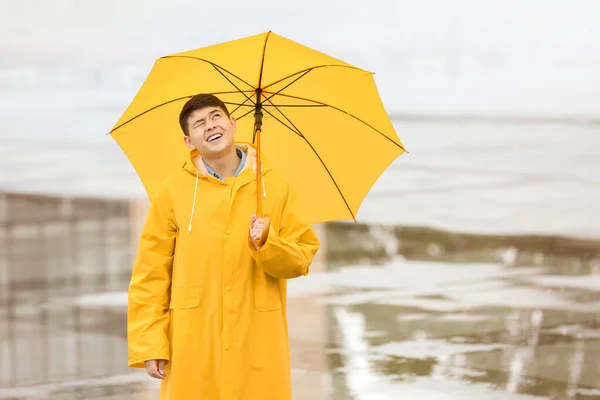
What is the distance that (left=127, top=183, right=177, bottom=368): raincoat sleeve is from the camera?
3.32m

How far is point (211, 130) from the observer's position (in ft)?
10.7

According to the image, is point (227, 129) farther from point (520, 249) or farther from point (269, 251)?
point (520, 249)

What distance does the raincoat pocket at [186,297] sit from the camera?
329 cm

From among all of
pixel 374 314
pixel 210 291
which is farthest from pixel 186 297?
pixel 374 314

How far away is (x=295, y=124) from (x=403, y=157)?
314 inches

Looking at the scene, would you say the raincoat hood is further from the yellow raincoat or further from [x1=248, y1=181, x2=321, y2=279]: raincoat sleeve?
[x1=248, y1=181, x2=321, y2=279]: raincoat sleeve

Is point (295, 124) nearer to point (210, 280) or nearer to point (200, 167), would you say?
point (200, 167)

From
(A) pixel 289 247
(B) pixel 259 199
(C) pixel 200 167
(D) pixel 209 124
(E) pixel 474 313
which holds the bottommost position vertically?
(E) pixel 474 313

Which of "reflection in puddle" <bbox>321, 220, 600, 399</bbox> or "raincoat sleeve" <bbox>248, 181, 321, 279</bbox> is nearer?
"raincoat sleeve" <bbox>248, 181, 321, 279</bbox>

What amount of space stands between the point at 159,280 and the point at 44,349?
116 inches

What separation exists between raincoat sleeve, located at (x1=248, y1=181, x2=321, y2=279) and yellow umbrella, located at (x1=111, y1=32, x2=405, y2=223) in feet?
0.94

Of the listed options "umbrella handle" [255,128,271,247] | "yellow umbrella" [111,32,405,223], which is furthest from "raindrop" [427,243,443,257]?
"umbrella handle" [255,128,271,247]

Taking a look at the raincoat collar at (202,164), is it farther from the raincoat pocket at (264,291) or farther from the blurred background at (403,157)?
the blurred background at (403,157)

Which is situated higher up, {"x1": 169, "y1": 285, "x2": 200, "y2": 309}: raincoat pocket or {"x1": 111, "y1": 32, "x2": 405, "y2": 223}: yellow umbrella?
{"x1": 111, "y1": 32, "x2": 405, "y2": 223}: yellow umbrella
